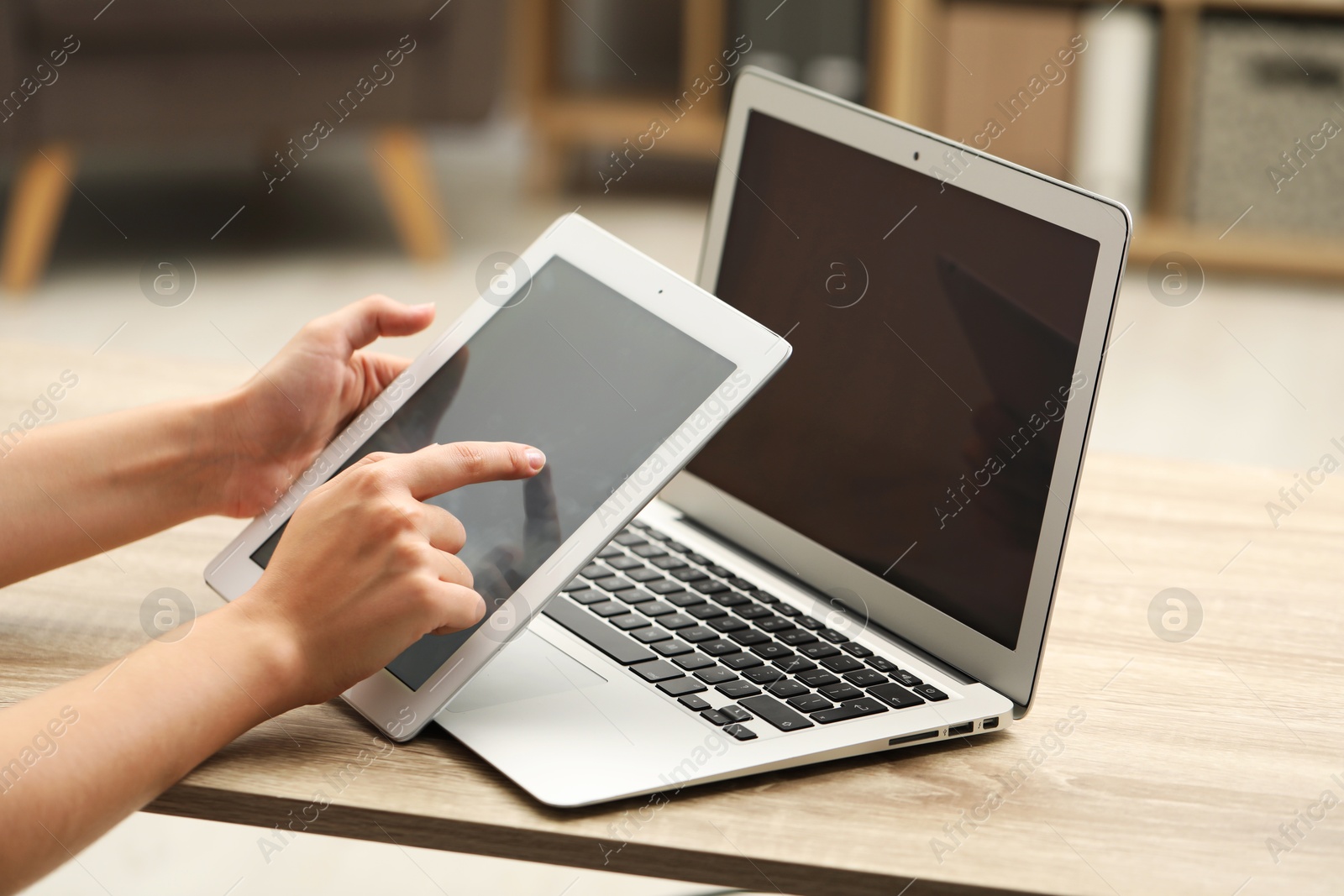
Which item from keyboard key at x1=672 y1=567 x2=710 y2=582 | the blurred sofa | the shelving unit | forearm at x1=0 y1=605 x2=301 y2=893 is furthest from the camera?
the shelving unit

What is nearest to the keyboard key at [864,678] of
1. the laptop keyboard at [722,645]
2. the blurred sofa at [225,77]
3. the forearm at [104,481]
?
the laptop keyboard at [722,645]

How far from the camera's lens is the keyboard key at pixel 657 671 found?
1.90 feet

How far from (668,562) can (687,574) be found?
19mm

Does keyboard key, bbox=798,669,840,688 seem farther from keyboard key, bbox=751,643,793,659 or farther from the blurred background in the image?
the blurred background

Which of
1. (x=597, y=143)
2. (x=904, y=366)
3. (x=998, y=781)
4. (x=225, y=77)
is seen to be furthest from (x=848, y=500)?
(x=597, y=143)

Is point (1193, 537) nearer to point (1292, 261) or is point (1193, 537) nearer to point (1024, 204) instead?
point (1024, 204)

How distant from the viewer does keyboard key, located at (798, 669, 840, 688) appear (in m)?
0.57

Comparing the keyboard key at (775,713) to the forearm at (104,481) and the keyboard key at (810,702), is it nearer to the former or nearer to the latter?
the keyboard key at (810,702)

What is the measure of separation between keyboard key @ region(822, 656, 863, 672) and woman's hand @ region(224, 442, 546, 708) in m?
0.16

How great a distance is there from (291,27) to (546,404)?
191 centimetres

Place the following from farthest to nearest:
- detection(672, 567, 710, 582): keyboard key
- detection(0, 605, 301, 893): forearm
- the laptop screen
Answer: detection(672, 567, 710, 582): keyboard key
the laptop screen
detection(0, 605, 301, 893): forearm

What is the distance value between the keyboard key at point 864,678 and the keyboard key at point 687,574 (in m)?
0.12

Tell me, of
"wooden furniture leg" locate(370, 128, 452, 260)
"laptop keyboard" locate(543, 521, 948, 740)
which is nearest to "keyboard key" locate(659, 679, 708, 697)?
"laptop keyboard" locate(543, 521, 948, 740)

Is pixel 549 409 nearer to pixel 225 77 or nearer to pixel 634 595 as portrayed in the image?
pixel 634 595
